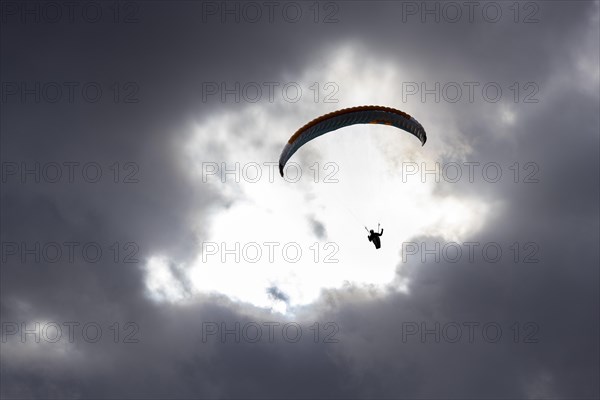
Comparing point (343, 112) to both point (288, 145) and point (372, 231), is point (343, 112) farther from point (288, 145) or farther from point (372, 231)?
point (372, 231)

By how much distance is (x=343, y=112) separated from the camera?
41.0 meters

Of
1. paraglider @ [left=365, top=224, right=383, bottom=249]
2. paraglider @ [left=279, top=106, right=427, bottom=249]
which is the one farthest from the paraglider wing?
paraglider @ [left=365, top=224, right=383, bottom=249]

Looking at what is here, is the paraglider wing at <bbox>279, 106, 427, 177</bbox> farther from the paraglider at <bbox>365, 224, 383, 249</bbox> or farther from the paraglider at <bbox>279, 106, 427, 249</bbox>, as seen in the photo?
the paraglider at <bbox>365, 224, 383, 249</bbox>

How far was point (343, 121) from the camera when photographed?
4188cm

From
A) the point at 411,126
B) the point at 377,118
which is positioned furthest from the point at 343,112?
the point at 411,126

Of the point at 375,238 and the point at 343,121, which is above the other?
the point at 343,121

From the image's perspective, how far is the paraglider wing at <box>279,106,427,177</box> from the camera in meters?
41.0

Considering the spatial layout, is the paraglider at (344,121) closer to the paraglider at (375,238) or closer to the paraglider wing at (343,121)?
the paraglider wing at (343,121)

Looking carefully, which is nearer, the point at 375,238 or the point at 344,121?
the point at 344,121

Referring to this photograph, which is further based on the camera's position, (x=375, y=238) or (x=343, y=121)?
(x=375, y=238)

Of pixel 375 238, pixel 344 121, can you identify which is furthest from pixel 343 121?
pixel 375 238

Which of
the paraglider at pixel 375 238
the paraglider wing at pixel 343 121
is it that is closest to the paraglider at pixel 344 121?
the paraglider wing at pixel 343 121

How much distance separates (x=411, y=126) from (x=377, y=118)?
3.90m

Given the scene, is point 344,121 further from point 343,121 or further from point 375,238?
point 375,238
